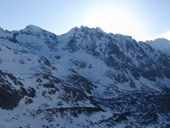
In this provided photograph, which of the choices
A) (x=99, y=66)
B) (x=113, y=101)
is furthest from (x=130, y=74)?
(x=113, y=101)

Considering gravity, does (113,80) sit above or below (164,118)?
above

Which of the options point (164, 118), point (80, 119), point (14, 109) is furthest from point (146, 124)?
point (14, 109)

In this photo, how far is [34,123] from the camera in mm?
58500

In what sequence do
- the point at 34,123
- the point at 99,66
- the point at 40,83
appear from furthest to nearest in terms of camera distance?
the point at 99,66 → the point at 40,83 → the point at 34,123

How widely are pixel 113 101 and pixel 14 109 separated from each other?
2384 inches

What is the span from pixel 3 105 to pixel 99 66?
12114cm

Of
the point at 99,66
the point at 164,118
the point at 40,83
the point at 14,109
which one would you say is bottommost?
the point at 164,118

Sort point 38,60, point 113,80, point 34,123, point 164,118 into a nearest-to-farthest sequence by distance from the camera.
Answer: point 34,123
point 164,118
point 38,60
point 113,80

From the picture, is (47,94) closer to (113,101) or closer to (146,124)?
(146,124)

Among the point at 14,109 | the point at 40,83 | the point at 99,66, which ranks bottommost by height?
the point at 14,109

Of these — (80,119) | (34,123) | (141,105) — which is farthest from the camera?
(141,105)

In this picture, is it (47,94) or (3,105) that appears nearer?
(3,105)

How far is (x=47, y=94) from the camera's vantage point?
251 ft

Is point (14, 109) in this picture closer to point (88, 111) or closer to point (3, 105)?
point (3, 105)
